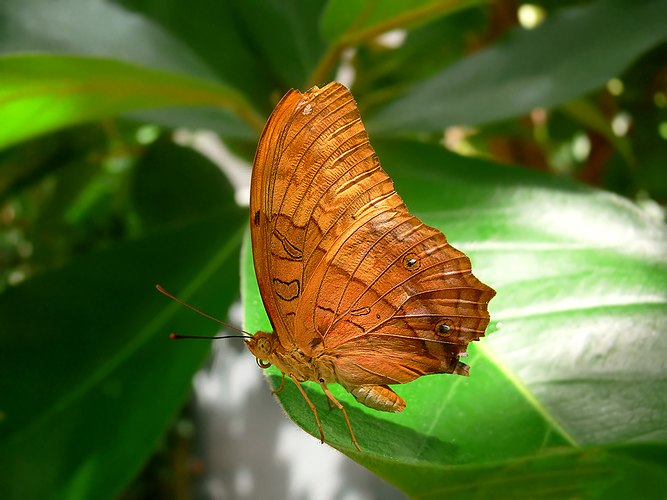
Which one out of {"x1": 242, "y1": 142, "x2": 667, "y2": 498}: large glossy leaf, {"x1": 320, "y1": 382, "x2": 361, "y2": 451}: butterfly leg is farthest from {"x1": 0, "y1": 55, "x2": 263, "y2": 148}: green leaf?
{"x1": 320, "y1": 382, "x2": 361, "y2": 451}: butterfly leg

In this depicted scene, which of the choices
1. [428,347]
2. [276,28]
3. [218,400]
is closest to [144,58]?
[276,28]

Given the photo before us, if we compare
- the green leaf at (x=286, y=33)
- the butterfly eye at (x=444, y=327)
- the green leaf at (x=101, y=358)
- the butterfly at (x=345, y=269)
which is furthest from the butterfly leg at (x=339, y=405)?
the green leaf at (x=286, y=33)

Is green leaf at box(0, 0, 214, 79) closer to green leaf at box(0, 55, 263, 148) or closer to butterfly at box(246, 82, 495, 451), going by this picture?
green leaf at box(0, 55, 263, 148)

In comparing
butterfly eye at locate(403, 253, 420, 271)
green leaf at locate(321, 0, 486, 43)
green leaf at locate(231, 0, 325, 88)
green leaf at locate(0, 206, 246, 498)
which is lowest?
green leaf at locate(0, 206, 246, 498)

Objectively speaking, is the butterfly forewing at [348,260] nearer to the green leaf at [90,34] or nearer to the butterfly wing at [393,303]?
the butterfly wing at [393,303]

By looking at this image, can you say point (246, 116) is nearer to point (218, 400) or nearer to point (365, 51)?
point (365, 51)

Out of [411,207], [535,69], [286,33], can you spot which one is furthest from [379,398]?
[286,33]
